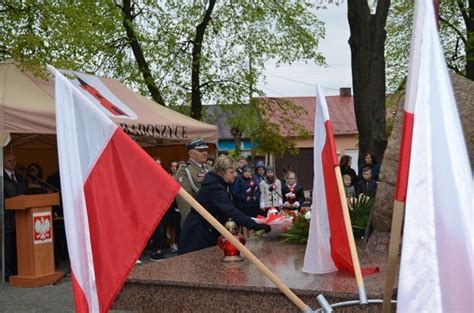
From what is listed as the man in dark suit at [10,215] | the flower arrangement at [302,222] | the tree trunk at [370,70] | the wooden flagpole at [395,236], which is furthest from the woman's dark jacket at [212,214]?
the tree trunk at [370,70]

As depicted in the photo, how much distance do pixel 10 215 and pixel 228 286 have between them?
19.5ft

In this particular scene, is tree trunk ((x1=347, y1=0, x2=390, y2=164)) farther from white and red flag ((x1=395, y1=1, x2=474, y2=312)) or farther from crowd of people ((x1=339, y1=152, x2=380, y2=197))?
white and red flag ((x1=395, y1=1, x2=474, y2=312))

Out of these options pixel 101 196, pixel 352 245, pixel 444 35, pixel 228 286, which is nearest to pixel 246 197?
pixel 228 286

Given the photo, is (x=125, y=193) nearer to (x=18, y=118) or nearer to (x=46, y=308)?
(x=46, y=308)

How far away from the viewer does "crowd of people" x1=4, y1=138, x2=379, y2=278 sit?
696cm

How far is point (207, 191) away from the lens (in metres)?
6.93

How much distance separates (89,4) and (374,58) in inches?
227

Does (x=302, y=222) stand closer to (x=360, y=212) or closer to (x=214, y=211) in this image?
(x=360, y=212)

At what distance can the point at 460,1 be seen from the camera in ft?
69.6

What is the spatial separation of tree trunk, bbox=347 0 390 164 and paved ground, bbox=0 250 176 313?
20.7ft

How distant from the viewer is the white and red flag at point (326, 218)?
5.57m

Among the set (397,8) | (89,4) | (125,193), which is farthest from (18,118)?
(397,8)

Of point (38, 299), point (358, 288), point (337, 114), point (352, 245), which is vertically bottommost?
point (38, 299)

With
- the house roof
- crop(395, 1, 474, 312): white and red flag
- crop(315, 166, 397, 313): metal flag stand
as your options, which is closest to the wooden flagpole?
crop(395, 1, 474, 312): white and red flag
